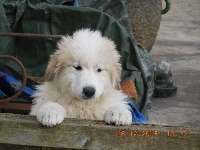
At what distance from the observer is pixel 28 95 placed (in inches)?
181

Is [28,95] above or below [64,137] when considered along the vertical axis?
below

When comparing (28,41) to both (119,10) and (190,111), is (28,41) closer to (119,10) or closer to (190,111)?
(119,10)

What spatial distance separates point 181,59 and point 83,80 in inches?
214

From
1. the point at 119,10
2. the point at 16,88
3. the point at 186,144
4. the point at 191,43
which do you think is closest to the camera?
the point at 186,144

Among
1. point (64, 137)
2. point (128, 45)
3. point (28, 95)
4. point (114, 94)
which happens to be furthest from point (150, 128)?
point (128, 45)

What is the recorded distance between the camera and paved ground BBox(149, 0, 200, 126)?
6.00m

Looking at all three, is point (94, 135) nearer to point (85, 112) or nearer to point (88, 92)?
point (88, 92)

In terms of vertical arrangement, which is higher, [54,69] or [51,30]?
[54,69]

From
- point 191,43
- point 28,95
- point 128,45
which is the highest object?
point 128,45

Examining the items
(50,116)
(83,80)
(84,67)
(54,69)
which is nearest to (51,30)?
(54,69)

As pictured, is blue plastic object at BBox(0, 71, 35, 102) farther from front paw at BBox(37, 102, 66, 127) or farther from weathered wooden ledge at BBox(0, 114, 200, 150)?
weathered wooden ledge at BBox(0, 114, 200, 150)

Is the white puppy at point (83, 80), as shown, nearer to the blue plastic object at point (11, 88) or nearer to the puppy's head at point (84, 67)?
the puppy's head at point (84, 67)

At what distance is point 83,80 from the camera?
3418 millimetres

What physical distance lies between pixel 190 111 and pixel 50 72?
290 cm
